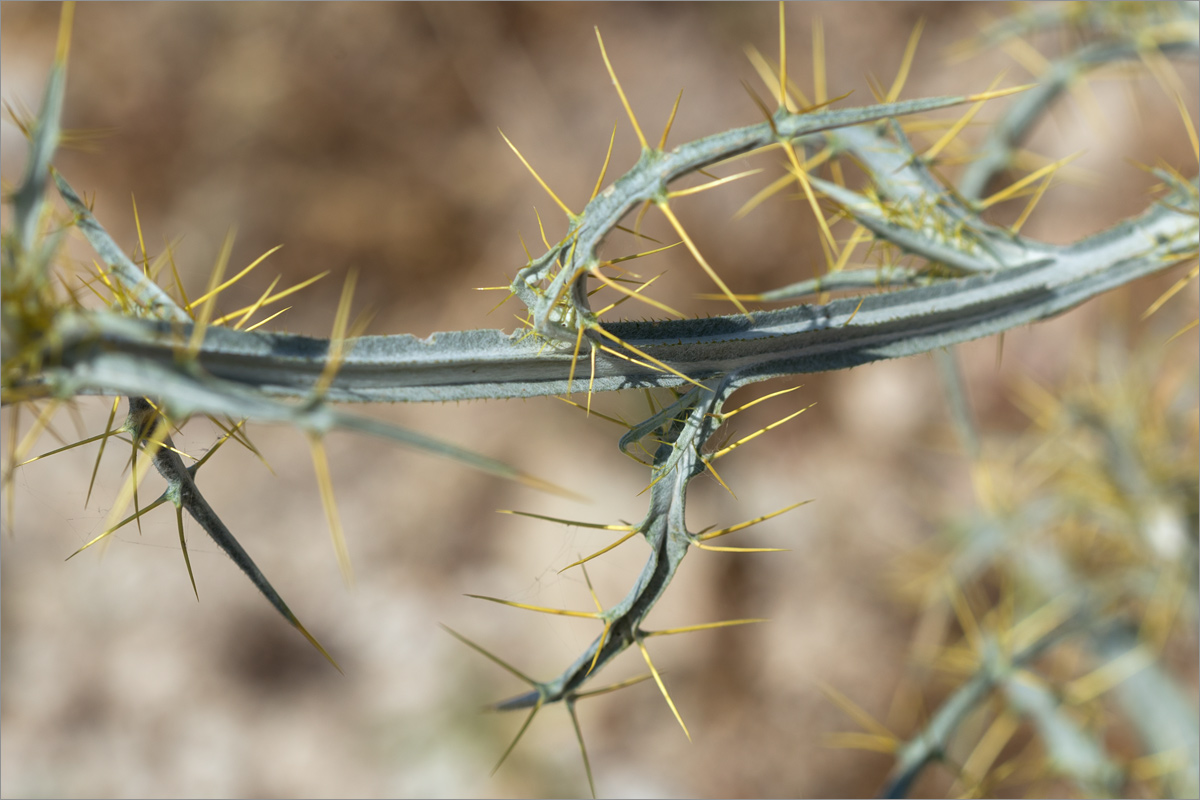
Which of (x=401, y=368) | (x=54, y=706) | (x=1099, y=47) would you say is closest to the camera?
(x=401, y=368)

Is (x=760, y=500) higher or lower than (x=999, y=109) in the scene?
lower

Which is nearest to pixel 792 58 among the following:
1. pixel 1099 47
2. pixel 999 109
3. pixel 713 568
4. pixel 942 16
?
pixel 942 16

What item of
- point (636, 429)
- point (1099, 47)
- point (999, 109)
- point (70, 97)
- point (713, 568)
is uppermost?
point (70, 97)

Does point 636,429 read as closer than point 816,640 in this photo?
Yes

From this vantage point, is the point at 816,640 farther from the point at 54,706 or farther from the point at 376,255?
the point at 54,706

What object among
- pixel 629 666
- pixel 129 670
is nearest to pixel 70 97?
pixel 129 670

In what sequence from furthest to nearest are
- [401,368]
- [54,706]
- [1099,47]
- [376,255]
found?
1. [376,255]
2. [54,706]
3. [1099,47]
4. [401,368]
